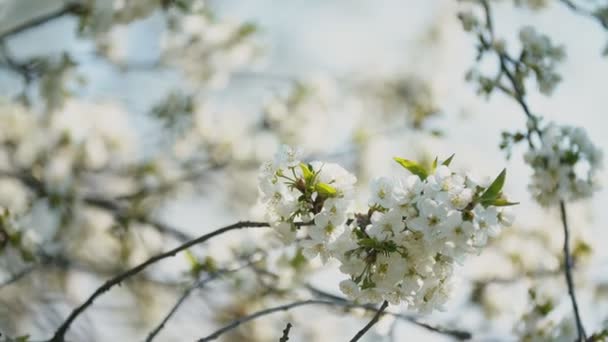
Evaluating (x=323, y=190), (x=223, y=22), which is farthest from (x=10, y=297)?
(x=323, y=190)

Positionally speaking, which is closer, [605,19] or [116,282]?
[116,282]

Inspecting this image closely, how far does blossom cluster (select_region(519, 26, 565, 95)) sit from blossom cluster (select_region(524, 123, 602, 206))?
202 millimetres

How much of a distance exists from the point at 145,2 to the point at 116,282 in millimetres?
1735

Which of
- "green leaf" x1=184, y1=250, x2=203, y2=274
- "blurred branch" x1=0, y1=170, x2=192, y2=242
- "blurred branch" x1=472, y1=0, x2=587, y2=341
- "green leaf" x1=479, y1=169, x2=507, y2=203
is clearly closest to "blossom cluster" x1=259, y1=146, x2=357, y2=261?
"green leaf" x1=479, y1=169, x2=507, y2=203

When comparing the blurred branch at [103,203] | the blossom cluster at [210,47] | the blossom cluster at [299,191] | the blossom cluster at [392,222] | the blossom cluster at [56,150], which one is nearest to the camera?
the blossom cluster at [392,222]

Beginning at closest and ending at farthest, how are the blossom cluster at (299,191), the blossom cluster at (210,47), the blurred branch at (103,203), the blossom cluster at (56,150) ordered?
1. the blossom cluster at (299,191)
2. the blurred branch at (103,203)
3. the blossom cluster at (56,150)
4. the blossom cluster at (210,47)

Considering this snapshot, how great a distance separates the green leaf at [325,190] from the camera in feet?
5.25

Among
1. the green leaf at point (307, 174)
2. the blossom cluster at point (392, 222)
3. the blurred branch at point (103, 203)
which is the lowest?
the blossom cluster at point (392, 222)

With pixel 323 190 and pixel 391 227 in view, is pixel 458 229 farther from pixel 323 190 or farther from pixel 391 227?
pixel 323 190

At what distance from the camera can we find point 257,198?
97.0 inches

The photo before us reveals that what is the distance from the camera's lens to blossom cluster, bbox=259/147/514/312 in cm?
151

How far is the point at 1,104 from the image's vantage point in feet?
14.8

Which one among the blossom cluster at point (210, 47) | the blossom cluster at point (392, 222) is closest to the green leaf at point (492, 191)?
the blossom cluster at point (392, 222)

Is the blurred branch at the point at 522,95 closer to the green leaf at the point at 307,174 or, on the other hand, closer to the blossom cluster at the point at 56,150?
the green leaf at the point at 307,174
